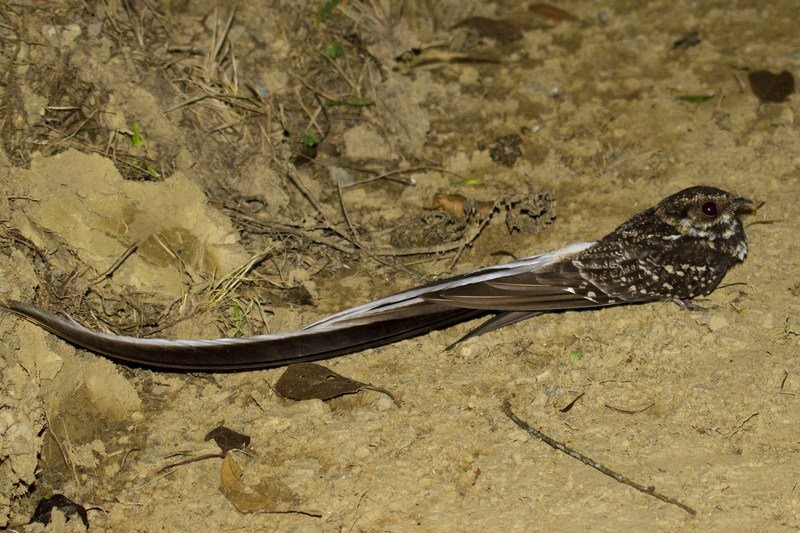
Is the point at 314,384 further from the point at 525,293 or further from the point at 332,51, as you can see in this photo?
the point at 332,51

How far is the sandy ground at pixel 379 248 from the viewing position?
356 centimetres

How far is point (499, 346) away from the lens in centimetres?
420

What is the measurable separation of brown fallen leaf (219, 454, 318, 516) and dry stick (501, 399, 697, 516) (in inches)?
38.6

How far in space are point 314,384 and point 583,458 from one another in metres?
1.23

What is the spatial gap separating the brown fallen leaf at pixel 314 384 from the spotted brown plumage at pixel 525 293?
0.11m

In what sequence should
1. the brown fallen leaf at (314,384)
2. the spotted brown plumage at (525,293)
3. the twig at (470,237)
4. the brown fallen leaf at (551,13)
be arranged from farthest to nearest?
the brown fallen leaf at (551,13), the twig at (470,237), the brown fallen leaf at (314,384), the spotted brown plumage at (525,293)

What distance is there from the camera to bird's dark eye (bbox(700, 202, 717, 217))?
14.5ft

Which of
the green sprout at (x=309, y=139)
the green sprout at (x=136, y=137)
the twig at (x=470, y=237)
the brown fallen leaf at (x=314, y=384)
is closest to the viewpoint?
the brown fallen leaf at (x=314, y=384)

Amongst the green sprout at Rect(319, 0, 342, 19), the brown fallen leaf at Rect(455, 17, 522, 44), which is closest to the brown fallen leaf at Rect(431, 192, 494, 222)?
the green sprout at Rect(319, 0, 342, 19)

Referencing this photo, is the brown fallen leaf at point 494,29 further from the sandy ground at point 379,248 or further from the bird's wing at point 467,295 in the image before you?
the bird's wing at point 467,295

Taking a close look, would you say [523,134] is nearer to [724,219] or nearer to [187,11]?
[724,219]

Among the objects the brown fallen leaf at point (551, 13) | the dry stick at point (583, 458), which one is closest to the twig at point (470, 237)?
the dry stick at point (583, 458)

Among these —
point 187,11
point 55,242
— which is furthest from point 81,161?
point 187,11

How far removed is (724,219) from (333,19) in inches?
108
